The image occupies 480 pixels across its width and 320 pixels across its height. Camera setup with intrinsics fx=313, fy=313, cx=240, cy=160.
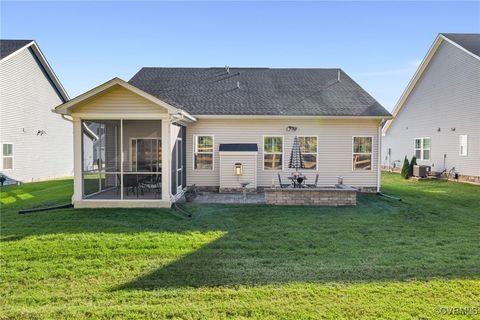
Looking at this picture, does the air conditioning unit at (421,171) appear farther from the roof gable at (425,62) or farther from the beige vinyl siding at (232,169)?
the beige vinyl siding at (232,169)

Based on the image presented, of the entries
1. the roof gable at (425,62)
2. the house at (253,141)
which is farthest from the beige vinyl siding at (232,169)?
the roof gable at (425,62)

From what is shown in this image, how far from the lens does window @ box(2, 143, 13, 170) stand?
15.3m

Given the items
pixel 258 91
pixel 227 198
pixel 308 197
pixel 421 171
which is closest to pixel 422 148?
pixel 421 171

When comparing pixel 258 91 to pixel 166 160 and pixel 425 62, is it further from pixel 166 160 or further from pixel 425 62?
pixel 425 62

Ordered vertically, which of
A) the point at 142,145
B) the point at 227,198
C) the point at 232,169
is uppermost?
the point at 142,145

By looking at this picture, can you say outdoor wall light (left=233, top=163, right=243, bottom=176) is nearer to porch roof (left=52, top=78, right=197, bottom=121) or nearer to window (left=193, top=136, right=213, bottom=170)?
window (left=193, top=136, right=213, bottom=170)

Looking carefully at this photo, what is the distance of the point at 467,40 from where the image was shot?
17109mm

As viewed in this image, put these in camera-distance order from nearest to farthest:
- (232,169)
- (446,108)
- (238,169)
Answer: (238,169) < (232,169) < (446,108)

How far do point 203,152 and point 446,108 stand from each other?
1430 cm

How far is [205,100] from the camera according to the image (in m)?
13.2

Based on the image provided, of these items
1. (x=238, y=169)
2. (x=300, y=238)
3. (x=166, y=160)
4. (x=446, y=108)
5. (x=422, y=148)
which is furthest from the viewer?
(x=422, y=148)

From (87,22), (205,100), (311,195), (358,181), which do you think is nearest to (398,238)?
(311,195)

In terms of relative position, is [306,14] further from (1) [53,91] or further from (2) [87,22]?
(1) [53,91]

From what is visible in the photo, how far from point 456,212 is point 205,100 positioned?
968 cm
